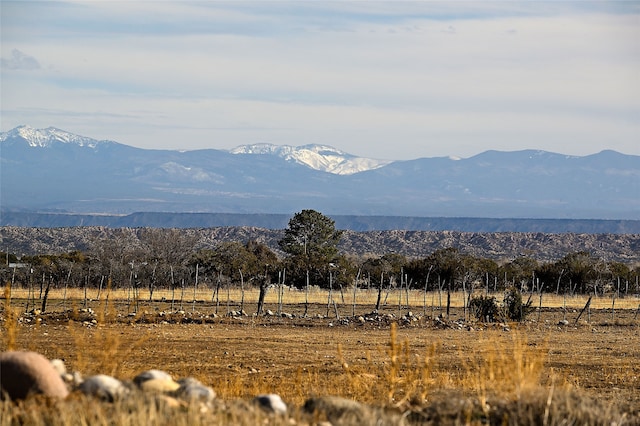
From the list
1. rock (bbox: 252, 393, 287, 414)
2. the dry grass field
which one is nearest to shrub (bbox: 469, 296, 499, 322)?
the dry grass field

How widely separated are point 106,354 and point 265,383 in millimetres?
7635

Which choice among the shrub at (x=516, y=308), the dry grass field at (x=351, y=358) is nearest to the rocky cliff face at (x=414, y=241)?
the dry grass field at (x=351, y=358)

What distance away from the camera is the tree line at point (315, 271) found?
2121 inches

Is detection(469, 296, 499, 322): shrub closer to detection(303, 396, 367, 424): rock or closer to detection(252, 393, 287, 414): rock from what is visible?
detection(303, 396, 367, 424): rock

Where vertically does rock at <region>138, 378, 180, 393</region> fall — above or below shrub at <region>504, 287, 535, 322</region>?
above

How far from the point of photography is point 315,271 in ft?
187

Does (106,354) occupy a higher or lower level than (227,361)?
higher

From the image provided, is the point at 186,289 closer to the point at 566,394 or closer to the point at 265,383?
the point at 265,383

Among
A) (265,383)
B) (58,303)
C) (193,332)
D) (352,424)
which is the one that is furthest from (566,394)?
(58,303)

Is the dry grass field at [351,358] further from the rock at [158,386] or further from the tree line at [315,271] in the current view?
the tree line at [315,271]

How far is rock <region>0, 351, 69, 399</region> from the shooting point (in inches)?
409

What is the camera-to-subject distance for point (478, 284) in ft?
223

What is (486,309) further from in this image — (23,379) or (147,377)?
(23,379)

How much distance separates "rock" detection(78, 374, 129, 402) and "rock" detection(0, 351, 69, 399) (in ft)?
0.85
